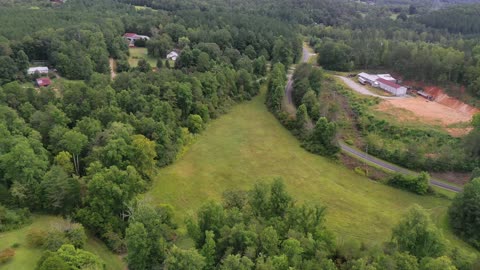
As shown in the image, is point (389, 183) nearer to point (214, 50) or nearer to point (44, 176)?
point (44, 176)

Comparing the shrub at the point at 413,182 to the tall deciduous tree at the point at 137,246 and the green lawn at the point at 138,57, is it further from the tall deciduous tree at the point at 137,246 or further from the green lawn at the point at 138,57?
the green lawn at the point at 138,57

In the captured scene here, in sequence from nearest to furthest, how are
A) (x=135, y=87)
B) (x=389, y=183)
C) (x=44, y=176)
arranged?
(x=44, y=176), (x=389, y=183), (x=135, y=87)

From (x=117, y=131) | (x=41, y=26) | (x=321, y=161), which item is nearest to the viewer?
(x=117, y=131)

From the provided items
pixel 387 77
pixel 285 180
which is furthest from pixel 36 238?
pixel 387 77

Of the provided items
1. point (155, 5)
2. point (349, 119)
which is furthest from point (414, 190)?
point (155, 5)

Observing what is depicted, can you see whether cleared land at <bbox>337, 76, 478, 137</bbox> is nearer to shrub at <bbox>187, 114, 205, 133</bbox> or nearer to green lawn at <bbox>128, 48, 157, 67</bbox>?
shrub at <bbox>187, 114, 205, 133</bbox>

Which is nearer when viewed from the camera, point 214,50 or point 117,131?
point 117,131
